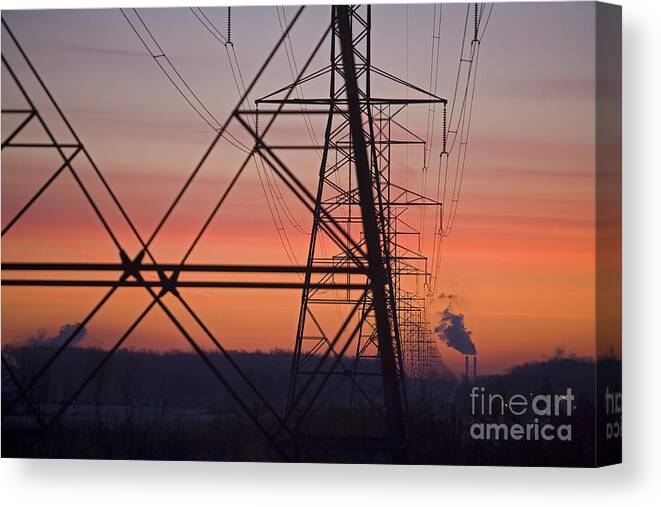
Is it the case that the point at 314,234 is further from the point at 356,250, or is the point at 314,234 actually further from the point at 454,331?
the point at 454,331

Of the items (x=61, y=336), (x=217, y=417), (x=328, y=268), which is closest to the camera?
(x=328, y=268)

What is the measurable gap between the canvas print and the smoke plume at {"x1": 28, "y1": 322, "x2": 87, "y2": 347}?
17 mm

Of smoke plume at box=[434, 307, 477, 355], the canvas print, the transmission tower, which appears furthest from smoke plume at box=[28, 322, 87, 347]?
smoke plume at box=[434, 307, 477, 355]

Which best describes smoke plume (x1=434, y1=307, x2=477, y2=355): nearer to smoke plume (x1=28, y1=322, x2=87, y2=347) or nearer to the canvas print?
the canvas print

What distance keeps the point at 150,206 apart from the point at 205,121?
0.77 metres

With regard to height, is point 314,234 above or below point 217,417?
above

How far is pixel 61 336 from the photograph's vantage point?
11.3 meters

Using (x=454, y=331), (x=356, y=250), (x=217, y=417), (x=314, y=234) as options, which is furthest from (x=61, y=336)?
(x=454, y=331)

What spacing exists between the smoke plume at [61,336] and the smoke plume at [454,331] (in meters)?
2.71

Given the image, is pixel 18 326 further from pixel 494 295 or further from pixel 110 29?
pixel 494 295

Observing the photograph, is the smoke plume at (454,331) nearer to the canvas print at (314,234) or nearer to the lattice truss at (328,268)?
the canvas print at (314,234)

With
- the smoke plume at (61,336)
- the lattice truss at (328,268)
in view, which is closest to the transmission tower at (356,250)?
the lattice truss at (328,268)

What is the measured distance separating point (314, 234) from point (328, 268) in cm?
28

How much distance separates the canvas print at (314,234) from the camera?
426 inches
